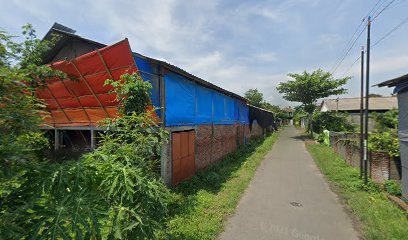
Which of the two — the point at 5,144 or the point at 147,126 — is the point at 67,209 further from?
the point at 147,126

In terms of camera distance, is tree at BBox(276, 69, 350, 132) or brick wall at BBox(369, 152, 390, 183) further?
tree at BBox(276, 69, 350, 132)

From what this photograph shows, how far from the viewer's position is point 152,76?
7082 mm

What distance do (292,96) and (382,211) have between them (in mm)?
22674

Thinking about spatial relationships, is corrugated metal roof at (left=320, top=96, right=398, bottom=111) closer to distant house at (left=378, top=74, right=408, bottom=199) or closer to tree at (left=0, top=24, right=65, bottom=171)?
distant house at (left=378, top=74, right=408, bottom=199)

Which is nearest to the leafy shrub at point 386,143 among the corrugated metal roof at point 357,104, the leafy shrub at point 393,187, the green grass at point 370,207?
the leafy shrub at point 393,187

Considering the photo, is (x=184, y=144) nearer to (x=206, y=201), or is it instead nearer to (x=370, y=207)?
(x=206, y=201)

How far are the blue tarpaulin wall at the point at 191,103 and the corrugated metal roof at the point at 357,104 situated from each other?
90.2 ft

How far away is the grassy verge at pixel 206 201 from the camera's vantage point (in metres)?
4.82

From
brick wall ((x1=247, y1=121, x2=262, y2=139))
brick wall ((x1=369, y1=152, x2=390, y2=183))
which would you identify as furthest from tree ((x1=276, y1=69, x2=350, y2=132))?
brick wall ((x1=369, y1=152, x2=390, y2=183))

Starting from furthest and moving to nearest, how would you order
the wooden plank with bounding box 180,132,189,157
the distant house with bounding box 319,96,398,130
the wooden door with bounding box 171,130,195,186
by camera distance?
the distant house with bounding box 319,96,398,130, the wooden plank with bounding box 180,132,189,157, the wooden door with bounding box 171,130,195,186

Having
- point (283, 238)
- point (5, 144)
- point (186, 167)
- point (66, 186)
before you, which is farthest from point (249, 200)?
point (5, 144)

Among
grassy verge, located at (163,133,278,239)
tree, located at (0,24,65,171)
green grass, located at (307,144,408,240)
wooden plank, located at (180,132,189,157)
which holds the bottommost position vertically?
grassy verge, located at (163,133,278,239)

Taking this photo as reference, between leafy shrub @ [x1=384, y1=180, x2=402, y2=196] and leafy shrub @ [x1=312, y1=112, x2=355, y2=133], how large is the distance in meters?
15.8

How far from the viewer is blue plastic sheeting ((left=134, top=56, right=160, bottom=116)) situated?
6.67 metres
